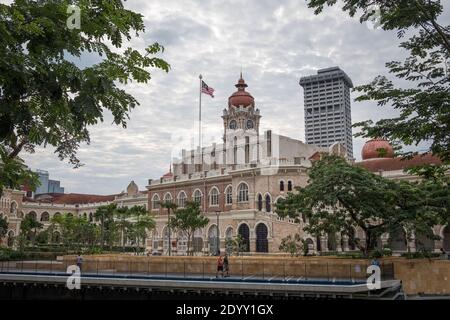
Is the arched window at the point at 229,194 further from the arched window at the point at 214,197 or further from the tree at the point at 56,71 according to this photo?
the tree at the point at 56,71

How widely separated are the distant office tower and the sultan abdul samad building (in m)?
120

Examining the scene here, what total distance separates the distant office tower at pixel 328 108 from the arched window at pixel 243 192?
5472 inches

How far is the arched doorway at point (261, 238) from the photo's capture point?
4825 centimetres

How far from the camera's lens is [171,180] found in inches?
2611

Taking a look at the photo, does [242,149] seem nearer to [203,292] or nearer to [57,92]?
[203,292]

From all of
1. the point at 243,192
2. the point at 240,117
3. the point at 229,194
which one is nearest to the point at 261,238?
the point at 243,192

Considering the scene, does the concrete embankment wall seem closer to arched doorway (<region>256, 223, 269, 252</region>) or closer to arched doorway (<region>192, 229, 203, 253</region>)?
arched doorway (<region>256, 223, 269, 252</region>)

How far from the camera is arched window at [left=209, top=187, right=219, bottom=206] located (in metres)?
59.5

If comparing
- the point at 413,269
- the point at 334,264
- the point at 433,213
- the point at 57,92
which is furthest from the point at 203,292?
the point at 57,92

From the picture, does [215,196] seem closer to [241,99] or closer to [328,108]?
[241,99]

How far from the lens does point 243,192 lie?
54844 mm

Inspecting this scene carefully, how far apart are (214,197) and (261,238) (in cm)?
1294

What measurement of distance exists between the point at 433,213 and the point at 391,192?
3.03 meters
